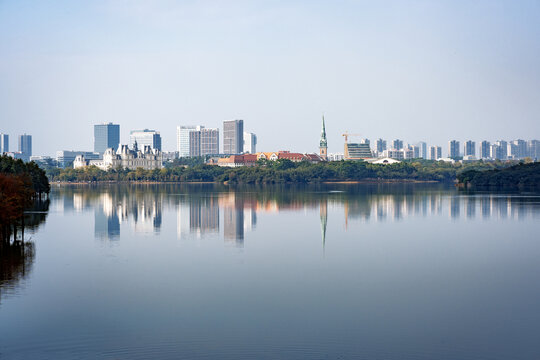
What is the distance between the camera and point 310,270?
16.2m

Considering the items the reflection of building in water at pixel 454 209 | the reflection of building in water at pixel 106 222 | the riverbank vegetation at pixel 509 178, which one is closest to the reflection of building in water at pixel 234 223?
the reflection of building in water at pixel 106 222

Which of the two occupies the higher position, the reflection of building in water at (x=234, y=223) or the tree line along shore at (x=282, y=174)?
the tree line along shore at (x=282, y=174)

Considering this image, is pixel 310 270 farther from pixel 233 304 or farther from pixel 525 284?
pixel 525 284

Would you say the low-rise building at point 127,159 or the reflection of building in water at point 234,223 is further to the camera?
the low-rise building at point 127,159

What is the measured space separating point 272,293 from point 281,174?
7722 cm

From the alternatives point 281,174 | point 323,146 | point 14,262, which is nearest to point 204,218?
point 14,262

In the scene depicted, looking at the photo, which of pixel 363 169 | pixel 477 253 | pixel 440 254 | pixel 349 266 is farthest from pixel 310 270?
pixel 363 169

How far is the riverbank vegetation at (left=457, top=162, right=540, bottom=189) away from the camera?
66.3 m

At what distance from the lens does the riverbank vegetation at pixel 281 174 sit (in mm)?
91250

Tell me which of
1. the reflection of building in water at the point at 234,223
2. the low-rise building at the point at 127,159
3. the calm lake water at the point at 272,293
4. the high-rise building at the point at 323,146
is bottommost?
the calm lake water at the point at 272,293

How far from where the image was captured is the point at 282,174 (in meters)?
90.5

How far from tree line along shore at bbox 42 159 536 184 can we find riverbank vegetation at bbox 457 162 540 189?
24495mm

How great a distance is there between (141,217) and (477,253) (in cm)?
1811

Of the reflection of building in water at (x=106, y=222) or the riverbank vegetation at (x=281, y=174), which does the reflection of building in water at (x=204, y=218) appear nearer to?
the reflection of building in water at (x=106, y=222)
